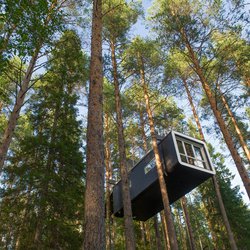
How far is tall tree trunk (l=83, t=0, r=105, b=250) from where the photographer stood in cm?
350

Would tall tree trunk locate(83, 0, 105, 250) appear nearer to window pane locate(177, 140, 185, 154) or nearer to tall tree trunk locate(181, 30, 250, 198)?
window pane locate(177, 140, 185, 154)

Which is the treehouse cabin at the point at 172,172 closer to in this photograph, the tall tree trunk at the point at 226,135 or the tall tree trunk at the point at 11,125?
the tall tree trunk at the point at 226,135

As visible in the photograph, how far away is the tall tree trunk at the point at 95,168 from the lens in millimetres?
3498

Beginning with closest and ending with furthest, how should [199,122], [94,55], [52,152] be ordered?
1. [94,55]
2. [52,152]
3. [199,122]

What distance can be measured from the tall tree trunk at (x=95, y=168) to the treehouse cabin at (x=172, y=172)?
230 inches

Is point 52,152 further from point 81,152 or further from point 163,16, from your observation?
point 163,16

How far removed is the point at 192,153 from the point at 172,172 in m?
1.25

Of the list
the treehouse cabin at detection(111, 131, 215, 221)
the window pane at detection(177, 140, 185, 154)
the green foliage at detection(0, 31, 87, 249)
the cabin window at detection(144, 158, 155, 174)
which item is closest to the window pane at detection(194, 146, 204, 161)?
the treehouse cabin at detection(111, 131, 215, 221)

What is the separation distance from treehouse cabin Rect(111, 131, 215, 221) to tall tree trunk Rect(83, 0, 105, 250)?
19.1 ft

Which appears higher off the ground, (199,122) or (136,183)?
(199,122)

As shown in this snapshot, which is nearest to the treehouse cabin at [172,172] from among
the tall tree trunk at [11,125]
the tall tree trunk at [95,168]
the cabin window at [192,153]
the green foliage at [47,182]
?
the cabin window at [192,153]

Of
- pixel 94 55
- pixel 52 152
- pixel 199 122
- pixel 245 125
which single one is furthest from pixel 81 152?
pixel 245 125

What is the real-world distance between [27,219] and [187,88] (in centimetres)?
1228

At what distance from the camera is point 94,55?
604cm
